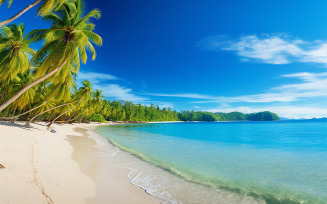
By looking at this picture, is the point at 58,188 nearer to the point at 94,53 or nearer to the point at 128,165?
the point at 128,165

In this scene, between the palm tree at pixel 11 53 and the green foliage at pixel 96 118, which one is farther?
the green foliage at pixel 96 118

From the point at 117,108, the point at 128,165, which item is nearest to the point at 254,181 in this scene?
the point at 128,165

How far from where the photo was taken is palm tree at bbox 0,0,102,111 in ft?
30.6

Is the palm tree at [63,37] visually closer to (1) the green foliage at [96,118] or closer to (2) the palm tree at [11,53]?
(2) the palm tree at [11,53]

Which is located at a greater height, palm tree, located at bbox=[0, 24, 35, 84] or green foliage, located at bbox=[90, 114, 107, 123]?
palm tree, located at bbox=[0, 24, 35, 84]

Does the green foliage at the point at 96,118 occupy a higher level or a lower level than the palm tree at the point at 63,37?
lower

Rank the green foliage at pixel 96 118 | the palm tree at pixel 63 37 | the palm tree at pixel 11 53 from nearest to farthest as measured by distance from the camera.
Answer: the palm tree at pixel 63 37, the palm tree at pixel 11 53, the green foliage at pixel 96 118

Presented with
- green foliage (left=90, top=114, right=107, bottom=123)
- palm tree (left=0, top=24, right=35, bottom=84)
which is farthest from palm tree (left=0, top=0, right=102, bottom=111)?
green foliage (left=90, top=114, right=107, bottom=123)

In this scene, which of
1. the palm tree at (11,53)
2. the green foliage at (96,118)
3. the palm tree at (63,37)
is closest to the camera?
the palm tree at (63,37)

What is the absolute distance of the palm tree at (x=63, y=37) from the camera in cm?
932

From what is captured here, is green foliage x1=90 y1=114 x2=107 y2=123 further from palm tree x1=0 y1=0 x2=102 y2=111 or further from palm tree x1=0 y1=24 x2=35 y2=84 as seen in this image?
palm tree x1=0 y1=0 x2=102 y2=111

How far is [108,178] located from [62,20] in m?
9.78

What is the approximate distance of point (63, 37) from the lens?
32.2 ft

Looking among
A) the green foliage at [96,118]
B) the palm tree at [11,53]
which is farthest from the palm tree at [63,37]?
the green foliage at [96,118]
